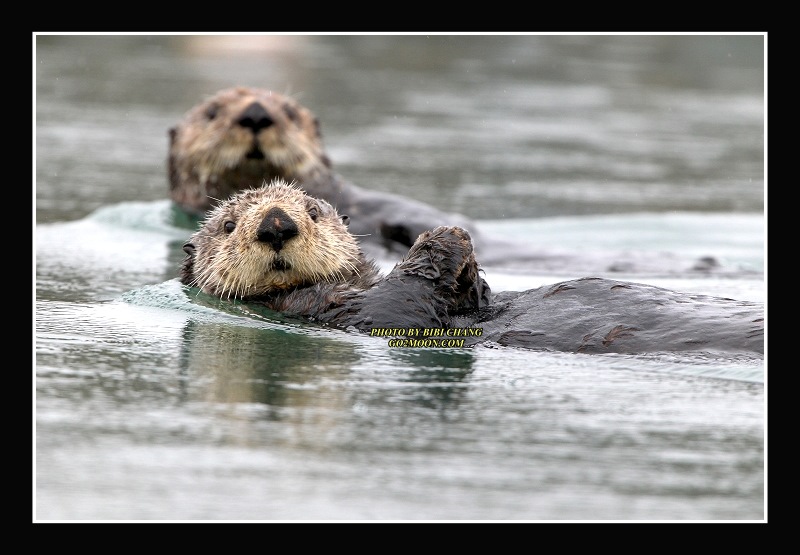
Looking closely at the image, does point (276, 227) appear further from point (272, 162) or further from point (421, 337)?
point (272, 162)

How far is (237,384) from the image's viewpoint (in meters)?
4.60

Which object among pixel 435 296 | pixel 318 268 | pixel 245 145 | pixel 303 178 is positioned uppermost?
pixel 245 145

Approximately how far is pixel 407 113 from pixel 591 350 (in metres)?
8.99

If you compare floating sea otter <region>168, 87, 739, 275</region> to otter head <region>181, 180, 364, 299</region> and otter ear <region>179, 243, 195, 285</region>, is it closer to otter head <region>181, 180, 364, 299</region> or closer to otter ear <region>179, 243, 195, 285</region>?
otter ear <region>179, 243, 195, 285</region>

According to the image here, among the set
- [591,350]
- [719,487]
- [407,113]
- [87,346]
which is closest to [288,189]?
[87,346]

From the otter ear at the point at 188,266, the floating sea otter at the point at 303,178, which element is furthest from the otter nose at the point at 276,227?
the floating sea otter at the point at 303,178

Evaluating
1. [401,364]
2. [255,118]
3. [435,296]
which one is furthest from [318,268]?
[255,118]

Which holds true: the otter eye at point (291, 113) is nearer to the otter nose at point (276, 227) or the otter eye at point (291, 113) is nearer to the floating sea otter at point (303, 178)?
the floating sea otter at point (303, 178)

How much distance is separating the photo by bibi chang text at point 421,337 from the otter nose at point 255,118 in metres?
3.50

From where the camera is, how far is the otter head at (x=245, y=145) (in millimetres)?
8484

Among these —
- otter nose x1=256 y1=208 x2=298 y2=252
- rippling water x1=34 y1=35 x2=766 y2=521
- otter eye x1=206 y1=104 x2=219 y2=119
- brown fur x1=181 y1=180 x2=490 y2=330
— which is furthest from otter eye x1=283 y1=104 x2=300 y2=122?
otter nose x1=256 y1=208 x2=298 y2=252

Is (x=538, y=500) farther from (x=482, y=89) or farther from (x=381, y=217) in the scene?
(x=482, y=89)

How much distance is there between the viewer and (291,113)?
28.8 ft

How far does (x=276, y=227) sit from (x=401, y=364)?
37.2 inches
